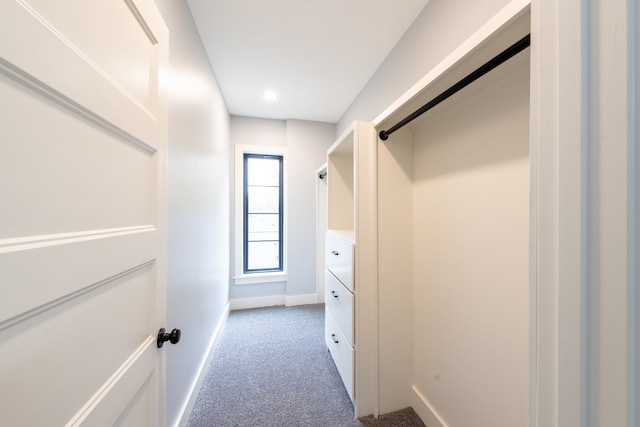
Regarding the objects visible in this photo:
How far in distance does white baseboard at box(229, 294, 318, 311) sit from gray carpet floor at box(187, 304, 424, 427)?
437mm

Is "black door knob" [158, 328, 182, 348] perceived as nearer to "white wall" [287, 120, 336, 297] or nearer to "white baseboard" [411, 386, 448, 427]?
"white baseboard" [411, 386, 448, 427]

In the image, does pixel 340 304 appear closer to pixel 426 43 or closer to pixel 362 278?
pixel 362 278

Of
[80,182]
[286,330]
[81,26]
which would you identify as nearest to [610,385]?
[80,182]

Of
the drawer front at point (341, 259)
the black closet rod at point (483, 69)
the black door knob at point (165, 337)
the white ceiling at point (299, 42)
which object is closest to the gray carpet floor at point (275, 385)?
the drawer front at point (341, 259)

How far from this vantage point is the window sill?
2.99 m

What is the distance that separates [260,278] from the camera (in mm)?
3059

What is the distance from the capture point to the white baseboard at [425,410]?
1261mm

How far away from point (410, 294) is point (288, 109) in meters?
2.41

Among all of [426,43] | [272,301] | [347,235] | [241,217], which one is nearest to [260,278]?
[272,301]

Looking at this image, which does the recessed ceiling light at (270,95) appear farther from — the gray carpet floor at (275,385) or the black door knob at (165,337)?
the gray carpet floor at (275,385)

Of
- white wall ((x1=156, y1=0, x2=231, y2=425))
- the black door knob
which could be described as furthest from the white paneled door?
white wall ((x1=156, y1=0, x2=231, y2=425))

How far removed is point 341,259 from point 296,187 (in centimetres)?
168

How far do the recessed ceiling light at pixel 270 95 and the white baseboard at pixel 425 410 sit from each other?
109 inches

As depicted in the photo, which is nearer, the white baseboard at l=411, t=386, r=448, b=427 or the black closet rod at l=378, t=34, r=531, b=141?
the black closet rod at l=378, t=34, r=531, b=141
